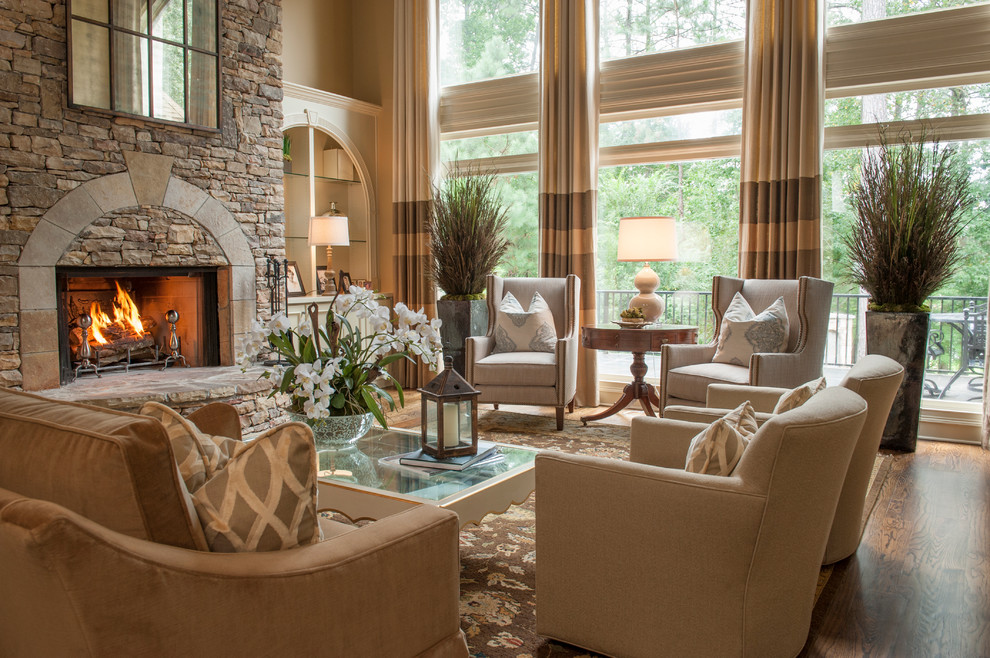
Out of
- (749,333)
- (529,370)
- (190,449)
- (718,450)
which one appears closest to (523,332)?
(529,370)

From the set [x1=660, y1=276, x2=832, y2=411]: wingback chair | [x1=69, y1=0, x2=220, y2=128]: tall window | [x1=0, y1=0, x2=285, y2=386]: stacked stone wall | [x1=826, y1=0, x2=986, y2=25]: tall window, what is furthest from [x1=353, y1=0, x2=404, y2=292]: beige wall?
[x1=826, y1=0, x2=986, y2=25]: tall window

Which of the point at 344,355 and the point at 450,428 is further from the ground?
the point at 344,355

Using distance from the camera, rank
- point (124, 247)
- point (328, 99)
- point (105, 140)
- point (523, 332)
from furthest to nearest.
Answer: point (328, 99) → point (523, 332) → point (124, 247) → point (105, 140)

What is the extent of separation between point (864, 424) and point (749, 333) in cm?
195

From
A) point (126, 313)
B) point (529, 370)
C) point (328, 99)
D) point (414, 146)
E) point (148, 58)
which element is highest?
point (328, 99)

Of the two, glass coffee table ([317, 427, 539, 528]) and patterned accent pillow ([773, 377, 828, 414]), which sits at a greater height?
patterned accent pillow ([773, 377, 828, 414])

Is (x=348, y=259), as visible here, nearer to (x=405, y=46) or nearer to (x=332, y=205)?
(x=332, y=205)

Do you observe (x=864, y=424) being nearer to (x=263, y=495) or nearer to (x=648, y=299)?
(x=263, y=495)

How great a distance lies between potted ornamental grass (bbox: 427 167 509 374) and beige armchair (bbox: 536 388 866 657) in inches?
141

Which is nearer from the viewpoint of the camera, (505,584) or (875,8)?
(505,584)

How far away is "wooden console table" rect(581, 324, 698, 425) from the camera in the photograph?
4.52m

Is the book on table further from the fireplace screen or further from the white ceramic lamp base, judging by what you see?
the fireplace screen

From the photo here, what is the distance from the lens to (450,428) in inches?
98.4

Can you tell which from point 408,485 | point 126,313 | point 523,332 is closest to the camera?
point 408,485
